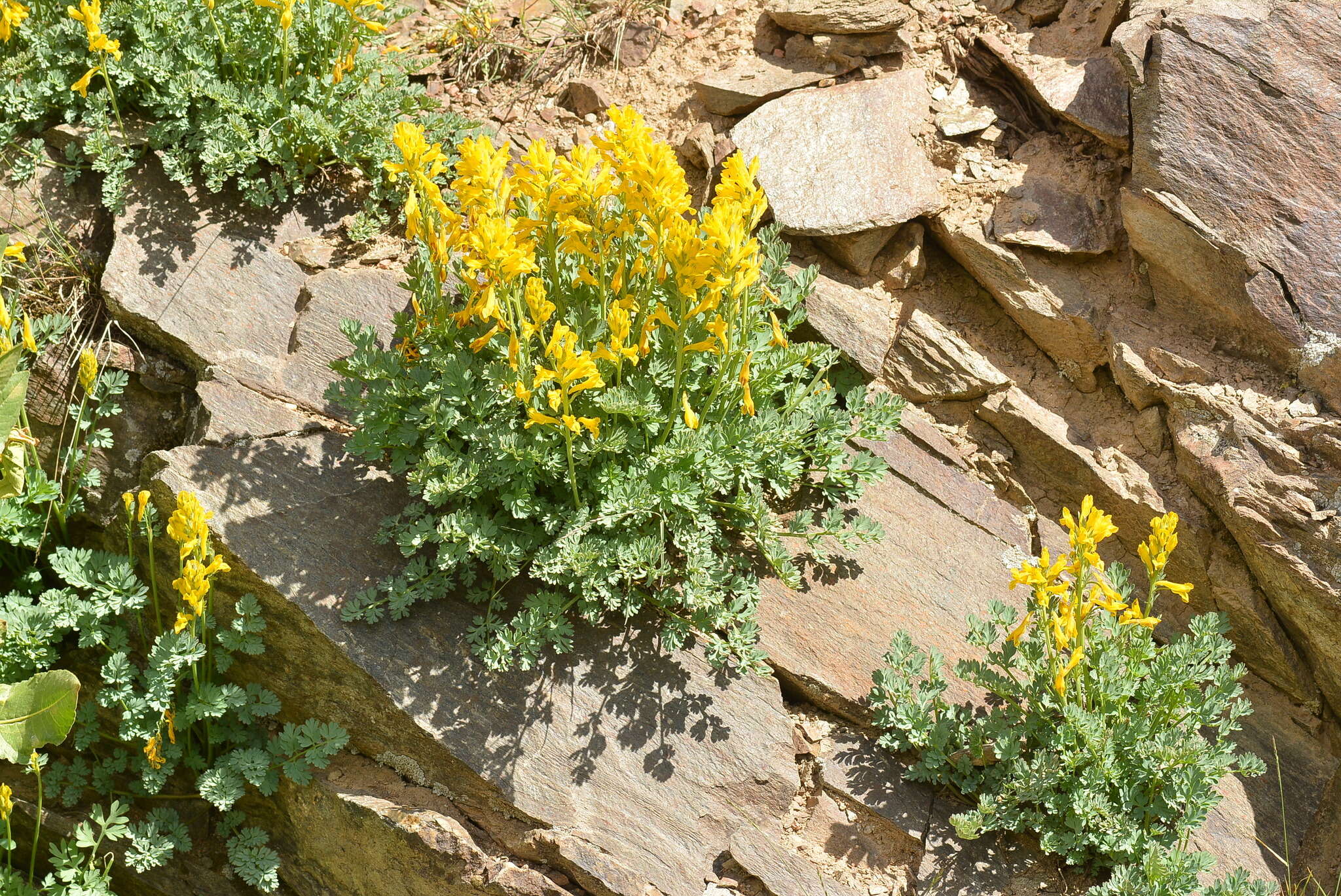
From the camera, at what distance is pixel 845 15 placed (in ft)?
18.3

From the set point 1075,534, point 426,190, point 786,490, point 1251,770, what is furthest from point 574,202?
point 1251,770

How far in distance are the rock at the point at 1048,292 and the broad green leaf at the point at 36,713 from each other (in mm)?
4161

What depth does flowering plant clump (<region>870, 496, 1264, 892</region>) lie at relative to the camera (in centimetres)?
366

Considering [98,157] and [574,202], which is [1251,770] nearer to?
[574,202]

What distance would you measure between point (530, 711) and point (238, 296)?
8.04 ft

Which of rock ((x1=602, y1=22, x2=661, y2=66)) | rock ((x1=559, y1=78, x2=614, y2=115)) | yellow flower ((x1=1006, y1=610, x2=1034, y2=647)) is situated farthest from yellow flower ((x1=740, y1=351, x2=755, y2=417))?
rock ((x1=602, y1=22, x2=661, y2=66))

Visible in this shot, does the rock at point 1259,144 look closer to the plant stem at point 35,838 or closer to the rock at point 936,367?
the rock at point 936,367

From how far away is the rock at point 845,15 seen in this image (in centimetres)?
554

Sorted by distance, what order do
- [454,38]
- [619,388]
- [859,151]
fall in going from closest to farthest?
1. [619,388]
2. [859,151]
3. [454,38]

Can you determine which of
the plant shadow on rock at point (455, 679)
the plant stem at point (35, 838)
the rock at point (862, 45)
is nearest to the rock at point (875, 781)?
the plant shadow on rock at point (455, 679)

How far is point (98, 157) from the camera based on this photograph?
497cm

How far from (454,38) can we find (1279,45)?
4.15 meters

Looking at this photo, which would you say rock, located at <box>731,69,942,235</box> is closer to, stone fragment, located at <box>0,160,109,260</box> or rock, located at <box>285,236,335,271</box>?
rock, located at <box>285,236,335,271</box>

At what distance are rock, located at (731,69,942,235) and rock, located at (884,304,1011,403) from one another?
55 centimetres
